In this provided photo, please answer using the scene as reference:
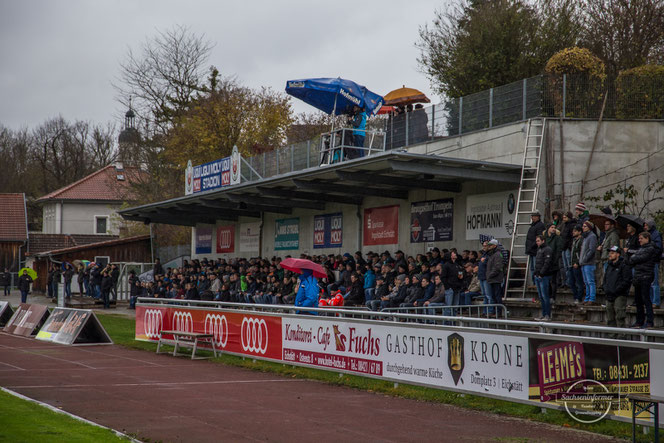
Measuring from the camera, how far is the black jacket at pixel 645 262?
1353cm

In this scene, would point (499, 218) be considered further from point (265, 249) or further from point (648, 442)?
point (265, 249)

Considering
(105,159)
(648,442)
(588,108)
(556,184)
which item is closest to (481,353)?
(648,442)

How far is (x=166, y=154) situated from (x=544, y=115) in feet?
114

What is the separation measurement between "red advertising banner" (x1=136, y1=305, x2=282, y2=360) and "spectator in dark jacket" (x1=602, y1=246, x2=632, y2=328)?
6.18 m

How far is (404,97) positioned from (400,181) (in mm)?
5813

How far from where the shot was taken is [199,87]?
54875 millimetres

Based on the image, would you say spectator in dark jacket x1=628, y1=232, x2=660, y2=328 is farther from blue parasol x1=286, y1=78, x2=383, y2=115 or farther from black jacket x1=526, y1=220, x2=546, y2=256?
blue parasol x1=286, y1=78, x2=383, y2=115

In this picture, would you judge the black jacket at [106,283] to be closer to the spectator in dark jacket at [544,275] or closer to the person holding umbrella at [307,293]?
the person holding umbrella at [307,293]

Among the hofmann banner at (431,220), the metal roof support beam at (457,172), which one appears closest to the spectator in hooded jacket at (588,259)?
the metal roof support beam at (457,172)

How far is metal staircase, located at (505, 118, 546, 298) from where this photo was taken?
66.5ft

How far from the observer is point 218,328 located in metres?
17.9

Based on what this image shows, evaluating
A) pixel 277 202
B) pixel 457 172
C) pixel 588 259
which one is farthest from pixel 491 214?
pixel 277 202

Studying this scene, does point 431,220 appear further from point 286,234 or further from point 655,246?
point 655,246

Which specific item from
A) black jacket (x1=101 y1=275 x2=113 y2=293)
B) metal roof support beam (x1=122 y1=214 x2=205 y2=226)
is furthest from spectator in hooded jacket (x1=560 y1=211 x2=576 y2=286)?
black jacket (x1=101 y1=275 x2=113 y2=293)
